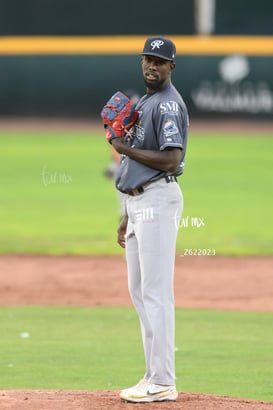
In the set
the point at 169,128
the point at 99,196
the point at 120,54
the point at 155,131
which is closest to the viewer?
the point at 169,128

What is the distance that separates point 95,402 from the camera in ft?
19.0

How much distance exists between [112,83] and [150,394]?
816 inches

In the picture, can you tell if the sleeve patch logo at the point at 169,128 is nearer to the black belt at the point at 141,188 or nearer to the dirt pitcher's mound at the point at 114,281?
the black belt at the point at 141,188

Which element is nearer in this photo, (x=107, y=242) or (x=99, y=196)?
(x=107, y=242)

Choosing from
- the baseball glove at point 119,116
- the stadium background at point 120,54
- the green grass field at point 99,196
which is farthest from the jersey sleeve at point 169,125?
the stadium background at point 120,54

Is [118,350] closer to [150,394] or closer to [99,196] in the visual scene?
[150,394]

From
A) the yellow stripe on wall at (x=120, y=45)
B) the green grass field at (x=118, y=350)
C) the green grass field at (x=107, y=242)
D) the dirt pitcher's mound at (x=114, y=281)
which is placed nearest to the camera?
the green grass field at (x=118, y=350)

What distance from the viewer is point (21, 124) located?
2711 centimetres

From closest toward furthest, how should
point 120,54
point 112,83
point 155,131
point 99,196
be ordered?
point 155,131 < point 99,196 < point 120,54 < point 112,83

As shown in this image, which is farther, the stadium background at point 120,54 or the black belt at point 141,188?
the stadium background at point 120,54

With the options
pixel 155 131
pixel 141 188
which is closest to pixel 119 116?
pixel 155 131

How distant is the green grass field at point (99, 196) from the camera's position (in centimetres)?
1530

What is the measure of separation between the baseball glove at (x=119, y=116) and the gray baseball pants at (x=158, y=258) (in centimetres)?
34

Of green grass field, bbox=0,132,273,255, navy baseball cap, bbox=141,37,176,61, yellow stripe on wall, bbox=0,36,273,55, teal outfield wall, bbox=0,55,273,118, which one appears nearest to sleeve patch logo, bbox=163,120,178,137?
navy baseball cap, bbox=141,37,176,61
